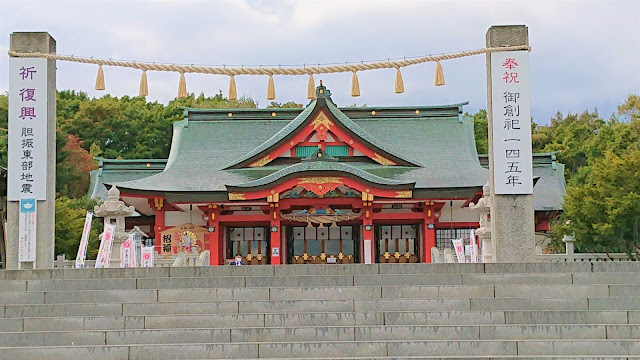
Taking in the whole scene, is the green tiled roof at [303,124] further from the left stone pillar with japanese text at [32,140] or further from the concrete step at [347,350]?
the concrete step at [347,350]

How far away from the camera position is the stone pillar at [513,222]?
12594mm

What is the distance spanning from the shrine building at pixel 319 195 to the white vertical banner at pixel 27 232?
8.03 metres

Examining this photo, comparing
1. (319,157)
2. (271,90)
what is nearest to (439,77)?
(271,90)

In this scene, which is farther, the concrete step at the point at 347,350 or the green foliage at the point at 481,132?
the green foliage at the point at 481,132

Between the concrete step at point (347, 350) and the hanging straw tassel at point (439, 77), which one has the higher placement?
the hanging straw tassel at point (439, 77)

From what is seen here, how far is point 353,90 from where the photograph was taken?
42.4 feet

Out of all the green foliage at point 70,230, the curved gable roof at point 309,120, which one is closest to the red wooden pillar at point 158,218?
the curved gable roof at point 309,120

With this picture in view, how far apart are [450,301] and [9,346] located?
16.4ft

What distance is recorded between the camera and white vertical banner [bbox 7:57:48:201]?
12.8 meters

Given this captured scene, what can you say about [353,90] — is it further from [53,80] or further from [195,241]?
[195,241]

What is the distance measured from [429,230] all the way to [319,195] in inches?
129

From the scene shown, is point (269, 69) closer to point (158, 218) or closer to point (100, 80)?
point (100, 80)

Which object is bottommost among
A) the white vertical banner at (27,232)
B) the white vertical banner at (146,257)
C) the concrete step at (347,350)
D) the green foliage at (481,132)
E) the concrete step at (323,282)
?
the concrete step at (347,350)

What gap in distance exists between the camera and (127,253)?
15469 mm
